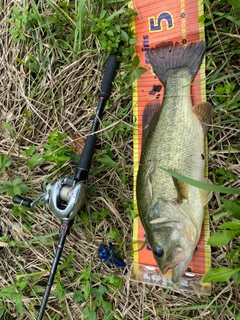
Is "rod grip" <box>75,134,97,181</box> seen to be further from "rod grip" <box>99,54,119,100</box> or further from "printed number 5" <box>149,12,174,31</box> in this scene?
"printed number 5" <box>149,12,174,31</box>

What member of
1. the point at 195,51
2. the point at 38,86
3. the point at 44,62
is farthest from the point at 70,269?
the point at 195,51

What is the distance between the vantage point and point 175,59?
1980 millimetres

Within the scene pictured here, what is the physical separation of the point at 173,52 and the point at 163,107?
0.33m

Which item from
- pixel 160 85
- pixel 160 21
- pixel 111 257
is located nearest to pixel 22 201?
pixel 111 257

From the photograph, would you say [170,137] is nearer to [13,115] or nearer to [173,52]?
[173,52]

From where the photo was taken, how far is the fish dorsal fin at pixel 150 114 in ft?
6.63

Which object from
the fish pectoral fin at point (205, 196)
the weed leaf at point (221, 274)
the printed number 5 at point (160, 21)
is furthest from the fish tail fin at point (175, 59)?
the weed leaf at point (221, 274)

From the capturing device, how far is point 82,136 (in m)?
2.29

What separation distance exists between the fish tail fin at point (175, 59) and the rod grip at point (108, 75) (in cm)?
24

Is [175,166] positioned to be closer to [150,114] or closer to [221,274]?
[150,114]

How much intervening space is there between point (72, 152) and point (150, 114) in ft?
1.92

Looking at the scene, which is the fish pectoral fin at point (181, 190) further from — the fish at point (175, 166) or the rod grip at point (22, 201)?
the rod grip at point (22, 201)

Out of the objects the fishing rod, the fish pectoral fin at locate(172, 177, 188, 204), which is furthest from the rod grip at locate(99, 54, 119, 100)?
the fish pectoral fin at locate(172, 177, 188, 204)

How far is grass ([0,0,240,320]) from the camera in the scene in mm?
1972
